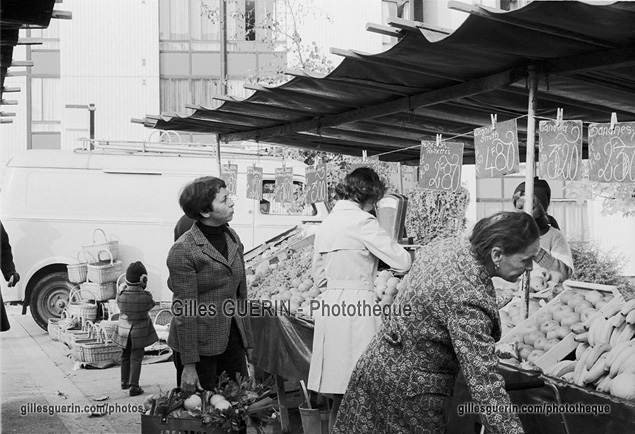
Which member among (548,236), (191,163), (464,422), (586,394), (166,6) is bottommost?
(464,422)

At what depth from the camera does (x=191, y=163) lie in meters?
13.9

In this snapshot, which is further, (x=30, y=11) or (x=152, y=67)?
(x=152, y=67)

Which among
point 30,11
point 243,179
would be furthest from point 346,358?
point 243,179

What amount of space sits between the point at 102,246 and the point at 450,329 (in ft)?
33.2

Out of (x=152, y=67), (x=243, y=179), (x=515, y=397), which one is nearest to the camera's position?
(x=515, y=397)

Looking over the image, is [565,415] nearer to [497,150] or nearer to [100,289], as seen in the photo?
[497,150]

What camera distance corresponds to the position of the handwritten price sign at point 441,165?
5953 mm

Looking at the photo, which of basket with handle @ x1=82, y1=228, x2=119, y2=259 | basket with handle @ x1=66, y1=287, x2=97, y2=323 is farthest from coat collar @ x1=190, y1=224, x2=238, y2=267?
basket with handle @ x1=82, y1=228, x2=119, y2=259

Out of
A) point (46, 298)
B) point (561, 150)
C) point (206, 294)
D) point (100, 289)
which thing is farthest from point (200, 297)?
point (46, 298)

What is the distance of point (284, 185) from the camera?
940cm

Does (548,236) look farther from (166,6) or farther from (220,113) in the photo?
(166,6)

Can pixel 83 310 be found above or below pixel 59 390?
above

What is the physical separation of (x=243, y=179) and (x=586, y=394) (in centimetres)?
1071

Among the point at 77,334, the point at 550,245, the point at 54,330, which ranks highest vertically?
the point at 550,245
